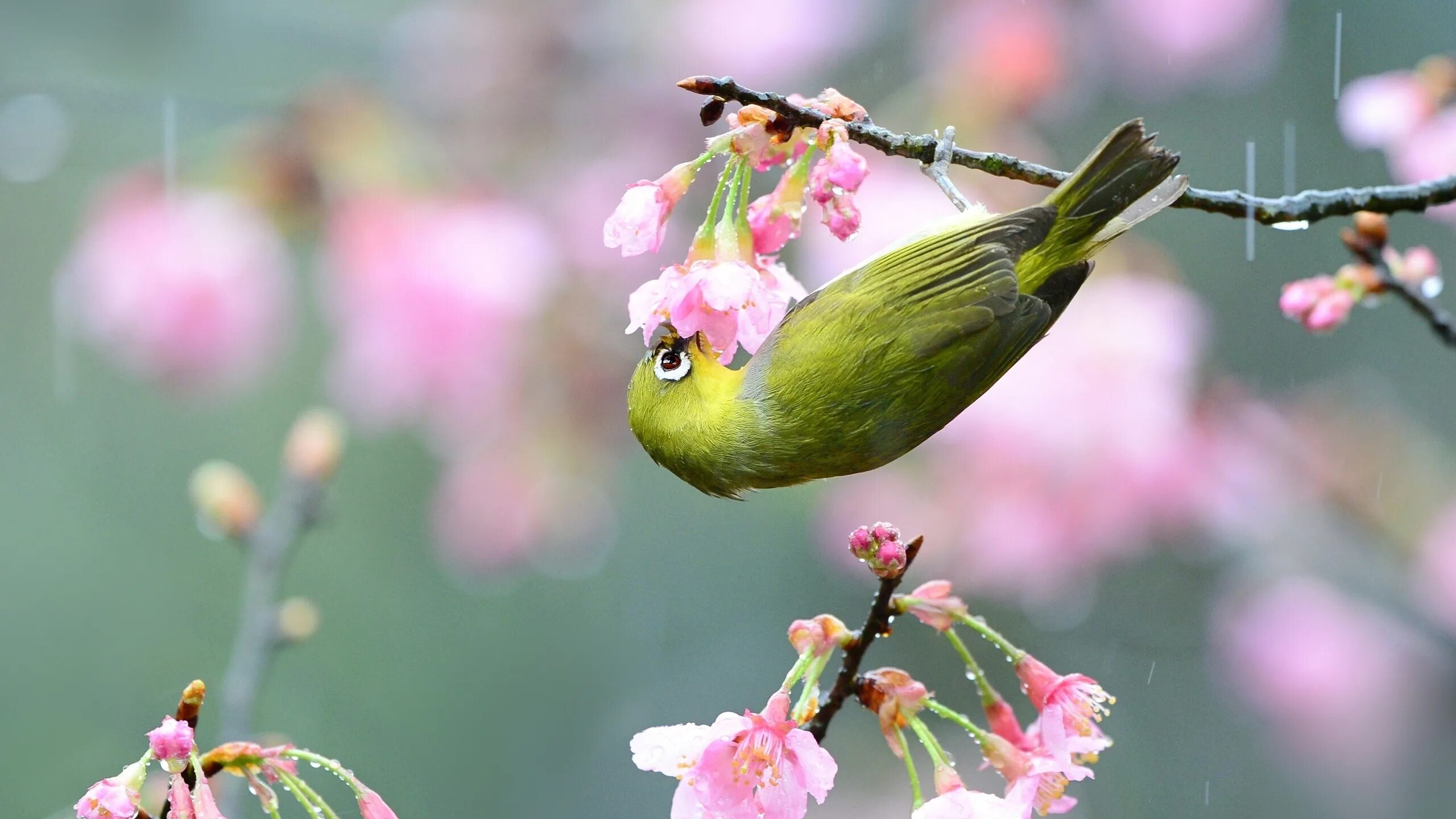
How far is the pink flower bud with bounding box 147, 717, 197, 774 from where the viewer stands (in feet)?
1.36

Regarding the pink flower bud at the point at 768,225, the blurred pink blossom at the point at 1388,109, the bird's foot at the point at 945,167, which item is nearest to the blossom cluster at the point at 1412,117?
the blurred pink blossom at the point at 1388,109

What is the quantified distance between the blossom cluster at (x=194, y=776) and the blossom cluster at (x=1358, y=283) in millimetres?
525

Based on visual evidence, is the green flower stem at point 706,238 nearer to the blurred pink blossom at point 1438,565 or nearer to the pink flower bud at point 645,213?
the pink flower bud at point 645,213

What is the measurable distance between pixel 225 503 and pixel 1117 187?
579 millimetres

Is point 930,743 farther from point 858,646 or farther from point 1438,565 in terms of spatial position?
point 1438,565

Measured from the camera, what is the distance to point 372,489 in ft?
5.67

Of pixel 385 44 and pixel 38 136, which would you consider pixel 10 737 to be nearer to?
pixel 38 136

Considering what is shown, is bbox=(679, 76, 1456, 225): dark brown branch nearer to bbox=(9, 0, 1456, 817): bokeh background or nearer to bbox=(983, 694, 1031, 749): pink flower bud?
bbox=(983, 694, 1031, 749): pink flower bud

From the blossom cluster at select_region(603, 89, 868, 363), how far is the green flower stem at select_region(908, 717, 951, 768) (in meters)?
0.15

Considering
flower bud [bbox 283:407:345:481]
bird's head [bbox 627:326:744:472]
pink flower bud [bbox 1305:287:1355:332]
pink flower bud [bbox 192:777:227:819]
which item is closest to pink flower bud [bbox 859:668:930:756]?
bird's head [bbox 627:326:744:472]

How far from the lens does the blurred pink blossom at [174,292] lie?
3.51ft

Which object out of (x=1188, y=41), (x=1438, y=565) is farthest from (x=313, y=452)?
(x=1438, y=565)

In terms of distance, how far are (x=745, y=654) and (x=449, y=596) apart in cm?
40

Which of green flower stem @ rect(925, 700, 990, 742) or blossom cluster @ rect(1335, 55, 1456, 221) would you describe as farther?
blossom cluster @ rect(1335, 55, 1456, 221)
